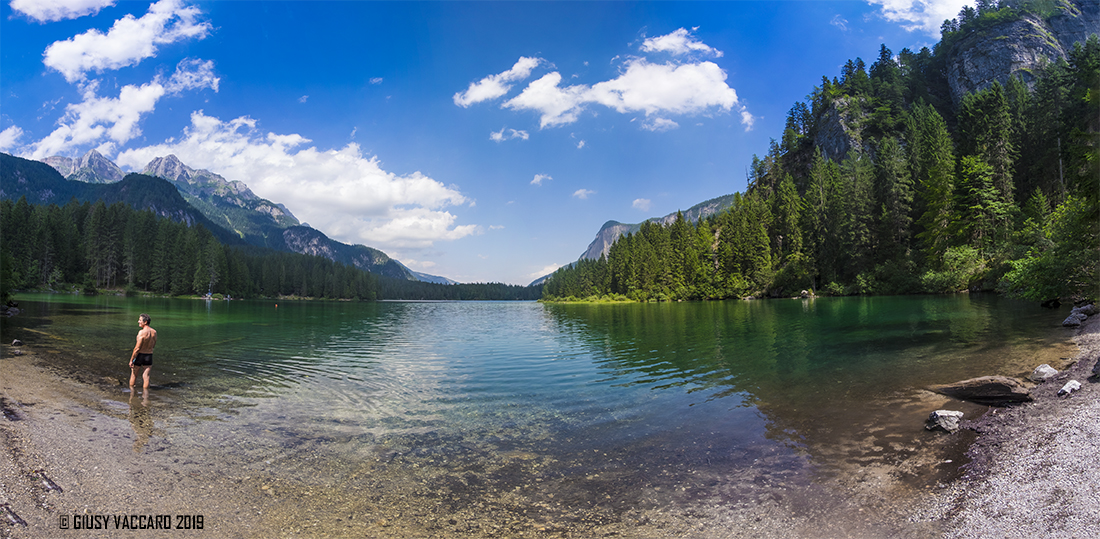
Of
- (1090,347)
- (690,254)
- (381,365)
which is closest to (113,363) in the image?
(381,365)

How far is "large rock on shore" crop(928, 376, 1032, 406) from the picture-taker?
439 inches

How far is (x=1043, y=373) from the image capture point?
12688 millimetres

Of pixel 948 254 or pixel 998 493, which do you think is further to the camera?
pixel 948 254

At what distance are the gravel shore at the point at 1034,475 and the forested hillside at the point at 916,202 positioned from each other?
1946 centimetres

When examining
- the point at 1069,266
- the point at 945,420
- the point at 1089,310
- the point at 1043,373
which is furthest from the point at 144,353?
the point at 1069,266

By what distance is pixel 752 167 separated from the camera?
16400cm

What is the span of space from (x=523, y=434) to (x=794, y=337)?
23.2 metres

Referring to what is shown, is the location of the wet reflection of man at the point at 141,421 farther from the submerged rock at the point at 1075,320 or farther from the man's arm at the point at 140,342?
the submerged rock at the point at 1075,320

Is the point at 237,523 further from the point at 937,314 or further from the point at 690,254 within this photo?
the point at 690,254

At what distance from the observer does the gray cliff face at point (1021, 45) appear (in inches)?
4360

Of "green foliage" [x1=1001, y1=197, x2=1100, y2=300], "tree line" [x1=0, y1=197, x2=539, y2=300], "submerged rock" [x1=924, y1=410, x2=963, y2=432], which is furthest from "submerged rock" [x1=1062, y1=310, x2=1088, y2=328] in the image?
"tree line" [x1=0, y1=197, x2=539, y2=300]

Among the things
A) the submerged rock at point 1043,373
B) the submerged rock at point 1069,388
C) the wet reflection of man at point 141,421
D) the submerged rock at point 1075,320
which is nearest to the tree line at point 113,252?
the wet reflection of man at point 141,421

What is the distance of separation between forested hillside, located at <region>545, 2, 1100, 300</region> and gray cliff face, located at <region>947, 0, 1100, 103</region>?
3.04 meters

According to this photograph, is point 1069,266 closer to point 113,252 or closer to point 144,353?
point 144,353
